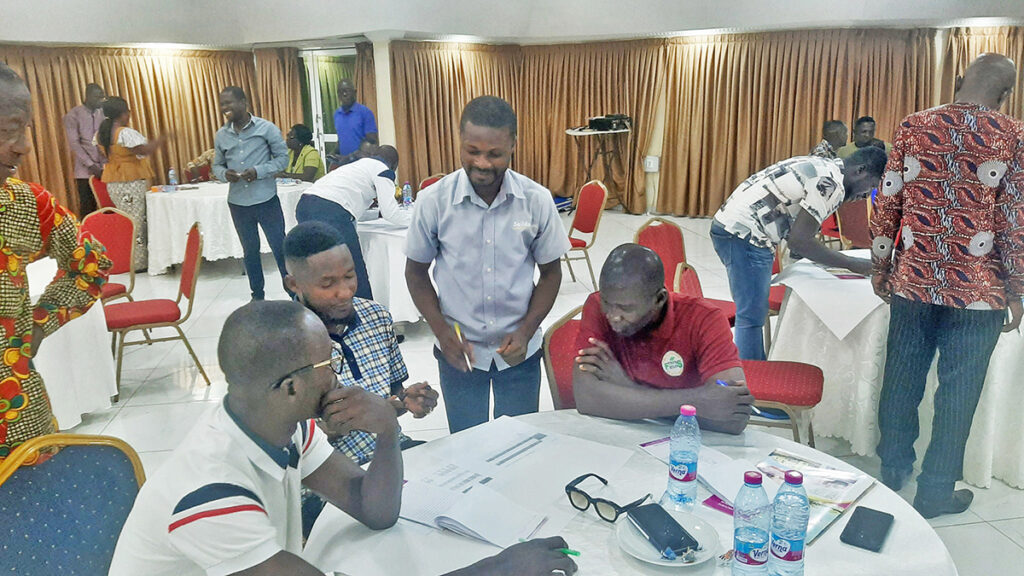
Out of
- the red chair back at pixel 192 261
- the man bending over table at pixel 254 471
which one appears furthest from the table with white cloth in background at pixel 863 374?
the red chair back at pixel 192 261

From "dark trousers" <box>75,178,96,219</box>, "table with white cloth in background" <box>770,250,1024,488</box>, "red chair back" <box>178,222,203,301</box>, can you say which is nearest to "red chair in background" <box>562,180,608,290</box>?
"table with white cloth in background" <box>770,250,1024,488</box>

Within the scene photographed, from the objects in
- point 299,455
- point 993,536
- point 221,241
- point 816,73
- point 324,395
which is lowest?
point 993,536

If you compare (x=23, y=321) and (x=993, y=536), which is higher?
(x=23, y=321)

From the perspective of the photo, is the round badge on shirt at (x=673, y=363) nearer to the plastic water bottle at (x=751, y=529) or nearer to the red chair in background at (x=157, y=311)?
the plastic water bottle at (x=751, y=529)

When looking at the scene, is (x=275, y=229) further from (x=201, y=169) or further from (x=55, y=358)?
(x=201, y=169)

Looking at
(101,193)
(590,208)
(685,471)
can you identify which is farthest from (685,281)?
(101,193)

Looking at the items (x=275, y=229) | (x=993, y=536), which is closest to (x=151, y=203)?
(x=275, y=229)

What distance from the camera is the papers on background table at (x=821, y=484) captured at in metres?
1.51

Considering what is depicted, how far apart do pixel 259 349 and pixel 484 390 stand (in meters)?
1.23

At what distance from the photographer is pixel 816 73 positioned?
8484 millimetres

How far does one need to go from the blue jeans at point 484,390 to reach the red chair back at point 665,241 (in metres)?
1.50

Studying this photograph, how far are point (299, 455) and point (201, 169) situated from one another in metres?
7.77

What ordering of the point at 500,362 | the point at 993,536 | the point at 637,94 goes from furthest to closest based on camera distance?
the point at 637,94
the point at 993,536
the point at 500,362

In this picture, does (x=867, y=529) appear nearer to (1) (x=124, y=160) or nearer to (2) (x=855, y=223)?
(2) (x=855, y=223)
